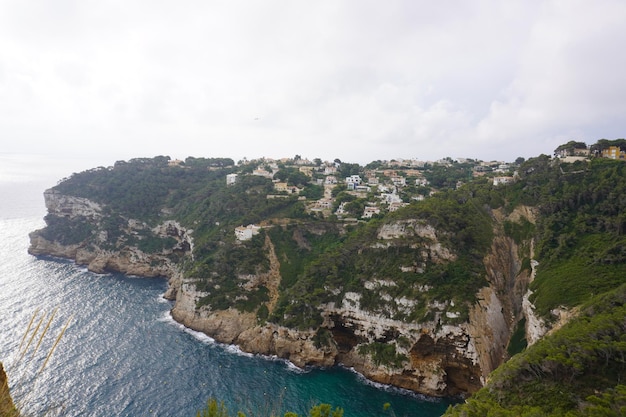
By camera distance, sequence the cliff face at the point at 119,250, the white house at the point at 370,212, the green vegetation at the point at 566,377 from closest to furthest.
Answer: the green vegetation at the point at 566,377 < the white house at the point at 370,212 < the cliff face at the point at 119,250

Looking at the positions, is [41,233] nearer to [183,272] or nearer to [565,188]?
[183,272]

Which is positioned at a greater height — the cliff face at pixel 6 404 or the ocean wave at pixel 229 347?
the cliff face at pixel 6 404

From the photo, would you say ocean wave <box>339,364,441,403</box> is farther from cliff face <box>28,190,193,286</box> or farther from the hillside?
cliff face <box>28,190,193,286</box>

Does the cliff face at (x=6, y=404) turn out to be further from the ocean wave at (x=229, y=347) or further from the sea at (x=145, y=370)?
the ocean wave at (x=229, y=347)

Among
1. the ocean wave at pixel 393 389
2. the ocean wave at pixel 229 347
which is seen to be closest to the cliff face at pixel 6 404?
the ocean wave at pixel 393 389

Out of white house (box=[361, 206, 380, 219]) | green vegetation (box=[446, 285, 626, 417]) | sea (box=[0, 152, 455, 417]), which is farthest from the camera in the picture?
white house (box=[361, 206, 380, 219])

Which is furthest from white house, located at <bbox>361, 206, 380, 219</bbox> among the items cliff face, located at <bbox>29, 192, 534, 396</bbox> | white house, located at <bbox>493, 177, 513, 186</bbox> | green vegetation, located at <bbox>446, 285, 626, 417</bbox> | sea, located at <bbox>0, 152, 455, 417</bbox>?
green vegetation, located at <bbox>446, 285, 626, 417</bbox>

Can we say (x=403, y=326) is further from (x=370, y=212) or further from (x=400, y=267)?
(x=370, y=212)
